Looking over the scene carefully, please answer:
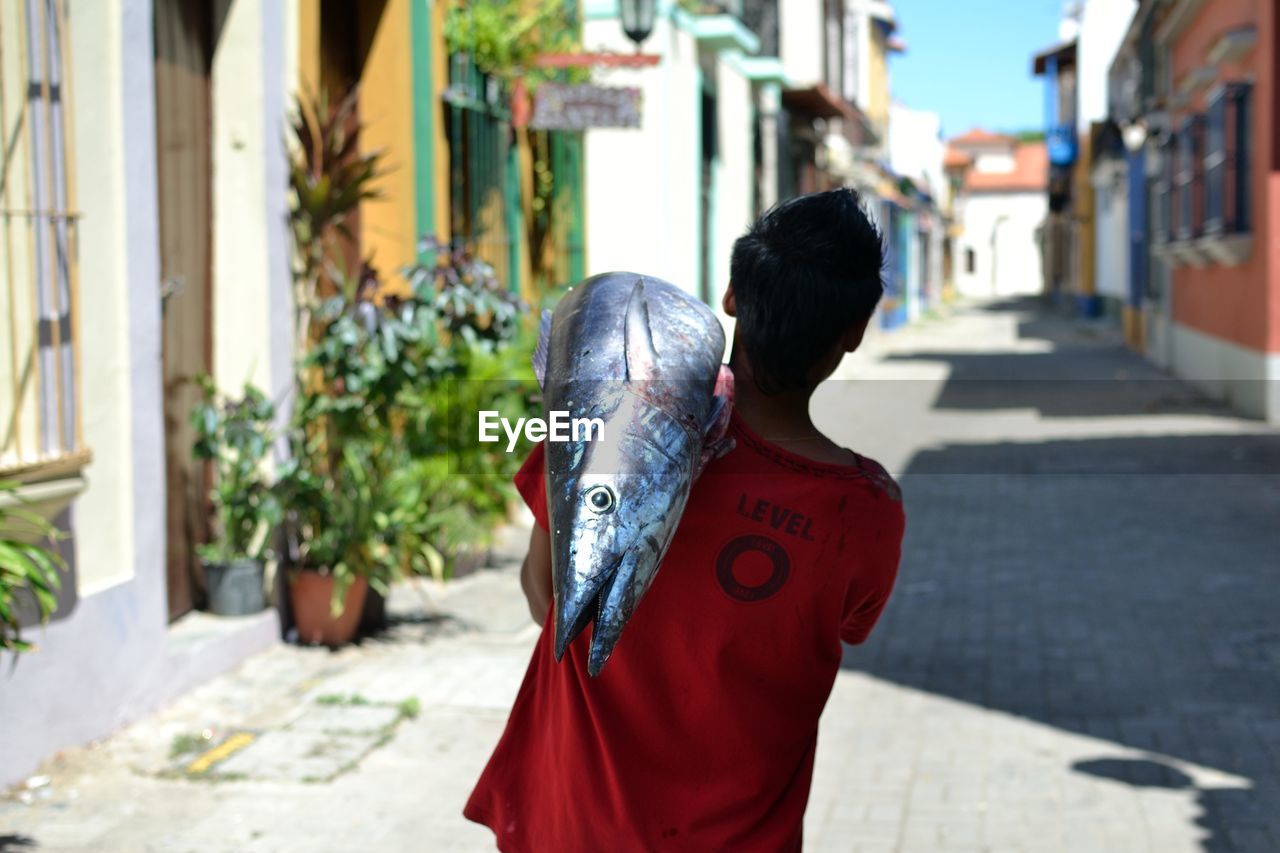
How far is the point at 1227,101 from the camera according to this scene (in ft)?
48.3

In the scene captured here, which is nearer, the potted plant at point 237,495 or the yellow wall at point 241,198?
the potted plant at point 237,495

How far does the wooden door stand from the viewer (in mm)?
6258

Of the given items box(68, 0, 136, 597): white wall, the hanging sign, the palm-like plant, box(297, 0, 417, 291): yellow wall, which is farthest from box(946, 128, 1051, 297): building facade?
box(68, 0, 136, 597): white wall

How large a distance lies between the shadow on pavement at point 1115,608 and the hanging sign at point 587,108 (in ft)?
9.80

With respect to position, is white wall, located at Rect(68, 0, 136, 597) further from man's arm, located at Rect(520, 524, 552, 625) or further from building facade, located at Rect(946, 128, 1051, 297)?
building facade, located at Rect(946, 128, 1051, 297)

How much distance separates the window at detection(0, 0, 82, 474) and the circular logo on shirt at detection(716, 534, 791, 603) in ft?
11.1

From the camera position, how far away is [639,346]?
5.91ft

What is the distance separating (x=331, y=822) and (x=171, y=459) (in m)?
2.23

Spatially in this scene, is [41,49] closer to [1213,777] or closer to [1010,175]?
[1213,777]

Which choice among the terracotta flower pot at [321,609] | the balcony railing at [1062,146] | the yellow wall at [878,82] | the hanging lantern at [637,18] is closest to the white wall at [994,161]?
the balcony railing at [1062,146]

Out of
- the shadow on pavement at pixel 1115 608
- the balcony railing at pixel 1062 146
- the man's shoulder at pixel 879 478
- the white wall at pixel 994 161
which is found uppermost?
the white wall at pixel 994 161

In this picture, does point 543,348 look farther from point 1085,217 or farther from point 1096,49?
point 1085,217

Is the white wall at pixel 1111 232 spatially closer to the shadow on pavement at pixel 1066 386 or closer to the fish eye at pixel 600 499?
the shadow on pavement at pixel 1066 386

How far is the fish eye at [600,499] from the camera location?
1749mm
